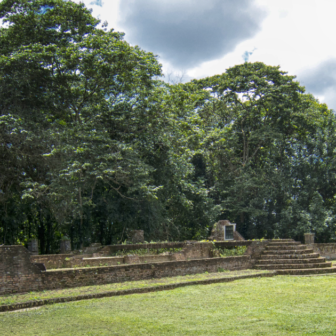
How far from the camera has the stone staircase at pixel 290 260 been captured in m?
13.2

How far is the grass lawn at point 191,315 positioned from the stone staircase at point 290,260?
15.2 ft

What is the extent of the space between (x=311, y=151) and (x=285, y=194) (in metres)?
3.62

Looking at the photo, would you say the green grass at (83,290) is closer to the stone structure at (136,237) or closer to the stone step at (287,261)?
the stone step at (287,261)

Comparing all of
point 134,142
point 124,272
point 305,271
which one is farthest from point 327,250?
point 124,272

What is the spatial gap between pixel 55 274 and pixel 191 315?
4.08 metres

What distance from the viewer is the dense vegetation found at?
1597 centimetres

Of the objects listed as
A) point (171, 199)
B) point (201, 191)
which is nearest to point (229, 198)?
point (201, 191)

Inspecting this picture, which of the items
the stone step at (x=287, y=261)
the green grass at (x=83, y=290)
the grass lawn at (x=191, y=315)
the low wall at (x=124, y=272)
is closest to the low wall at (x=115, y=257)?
the low wall at (x=124, y=272)

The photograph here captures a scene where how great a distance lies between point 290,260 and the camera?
13867mm

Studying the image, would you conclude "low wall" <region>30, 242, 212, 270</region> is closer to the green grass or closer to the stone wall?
the green grass

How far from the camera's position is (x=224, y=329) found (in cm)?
518

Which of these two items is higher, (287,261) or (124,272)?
(124,272)

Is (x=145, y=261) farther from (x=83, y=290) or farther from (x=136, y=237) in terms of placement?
(x=83, y=290)

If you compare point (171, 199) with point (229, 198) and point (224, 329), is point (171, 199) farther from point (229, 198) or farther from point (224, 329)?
point (224, 329)
